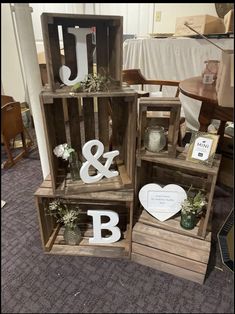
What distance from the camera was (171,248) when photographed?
114cm

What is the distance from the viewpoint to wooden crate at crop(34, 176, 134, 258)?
1131 mm

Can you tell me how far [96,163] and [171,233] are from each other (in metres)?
0.50

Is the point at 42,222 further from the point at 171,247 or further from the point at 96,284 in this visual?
the point at 171,247

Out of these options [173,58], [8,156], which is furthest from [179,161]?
[173,58]

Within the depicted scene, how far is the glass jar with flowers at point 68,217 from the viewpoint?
1.24 m

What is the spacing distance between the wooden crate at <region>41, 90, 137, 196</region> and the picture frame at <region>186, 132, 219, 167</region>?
0.27m

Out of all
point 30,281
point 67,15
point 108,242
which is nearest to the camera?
point 67,15

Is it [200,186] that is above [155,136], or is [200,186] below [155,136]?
below

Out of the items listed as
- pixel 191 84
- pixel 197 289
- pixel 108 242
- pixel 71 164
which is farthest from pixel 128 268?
pixel 191 84

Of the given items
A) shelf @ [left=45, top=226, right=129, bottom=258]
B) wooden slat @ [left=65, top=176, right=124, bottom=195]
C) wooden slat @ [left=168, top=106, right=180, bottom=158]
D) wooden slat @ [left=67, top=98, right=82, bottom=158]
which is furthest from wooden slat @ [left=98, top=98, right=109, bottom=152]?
shelf @ [left=45, top=226, right=129, bottom=258]

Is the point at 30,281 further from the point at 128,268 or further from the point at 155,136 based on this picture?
the point at 155,136

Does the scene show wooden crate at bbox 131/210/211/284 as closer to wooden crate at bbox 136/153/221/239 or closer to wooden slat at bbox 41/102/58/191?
wooden crate at bbox 136/153/221/239

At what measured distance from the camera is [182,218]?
1187 millimetres

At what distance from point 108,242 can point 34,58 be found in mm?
999
